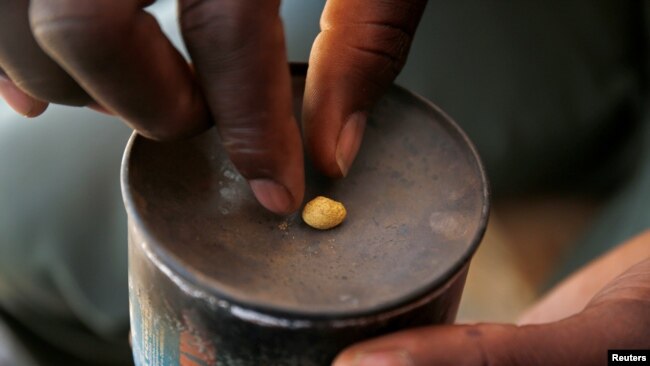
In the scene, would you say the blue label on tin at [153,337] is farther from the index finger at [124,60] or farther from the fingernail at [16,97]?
the fingernail at [16,97]

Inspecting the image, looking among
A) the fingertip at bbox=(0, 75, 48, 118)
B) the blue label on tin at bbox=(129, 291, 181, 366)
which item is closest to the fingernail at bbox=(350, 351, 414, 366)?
the blue label on tin at bbox=(129, 291, 181, 366)

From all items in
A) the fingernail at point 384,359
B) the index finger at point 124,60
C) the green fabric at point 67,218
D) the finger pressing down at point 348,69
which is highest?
the index finger at point 124,60

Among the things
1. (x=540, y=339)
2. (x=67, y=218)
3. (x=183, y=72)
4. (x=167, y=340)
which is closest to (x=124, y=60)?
(x=183, y=72)

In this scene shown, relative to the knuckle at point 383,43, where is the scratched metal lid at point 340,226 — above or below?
below

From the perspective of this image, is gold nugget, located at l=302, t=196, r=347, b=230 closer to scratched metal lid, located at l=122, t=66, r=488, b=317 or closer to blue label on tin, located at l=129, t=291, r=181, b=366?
scratched metal lid, located at l=122, t=66, r=488, b=317

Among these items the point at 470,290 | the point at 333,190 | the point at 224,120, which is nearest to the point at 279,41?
the point at 224,120

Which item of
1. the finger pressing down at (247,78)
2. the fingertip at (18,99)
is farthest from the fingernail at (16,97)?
the finger pressing down at (247,78)

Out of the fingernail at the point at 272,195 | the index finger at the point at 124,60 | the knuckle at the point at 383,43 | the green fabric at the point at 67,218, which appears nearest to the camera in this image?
the index finger at the point at 124,60
